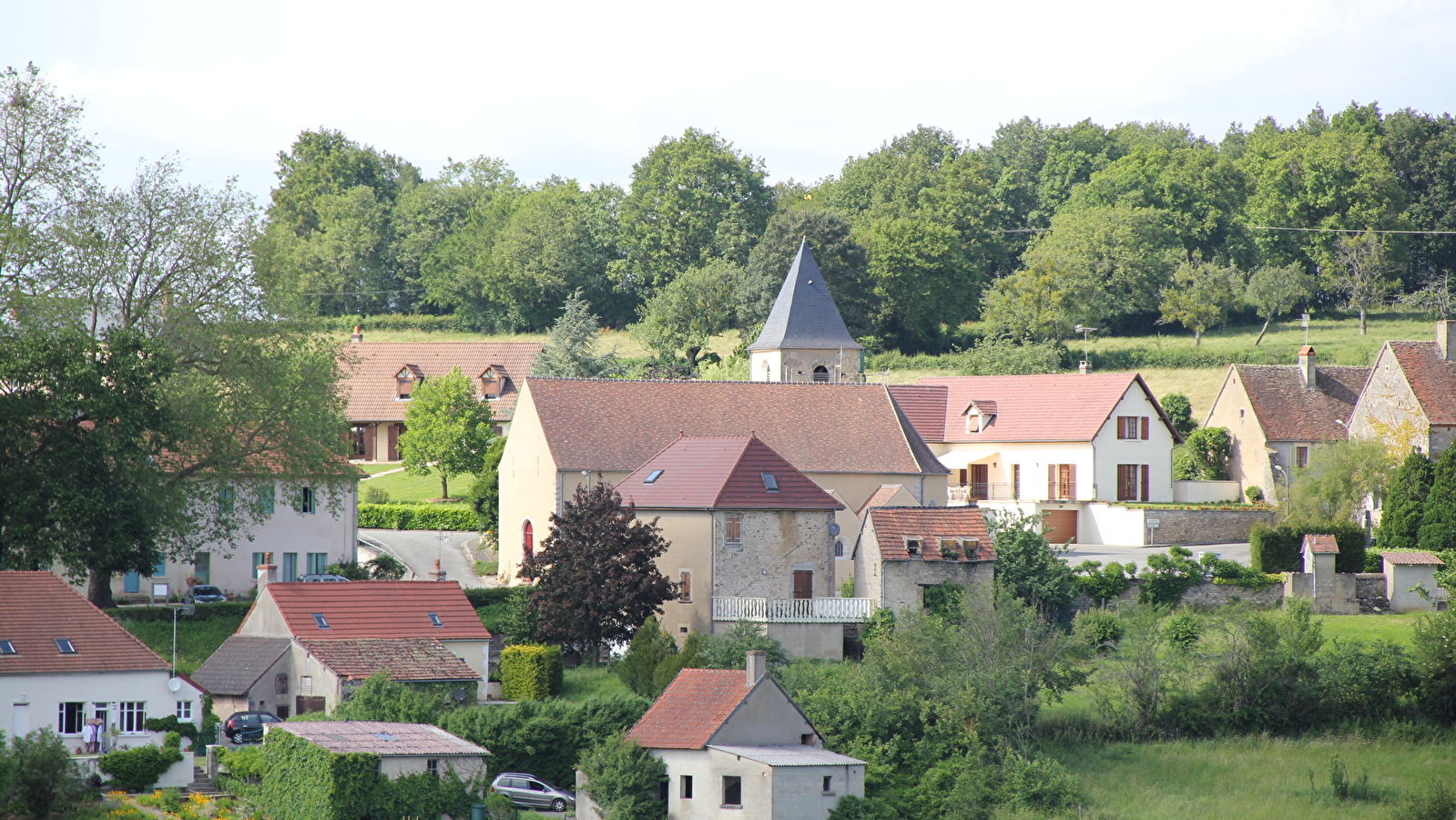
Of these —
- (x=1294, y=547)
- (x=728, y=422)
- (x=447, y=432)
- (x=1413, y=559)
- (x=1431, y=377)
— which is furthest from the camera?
(x=447, y=432)

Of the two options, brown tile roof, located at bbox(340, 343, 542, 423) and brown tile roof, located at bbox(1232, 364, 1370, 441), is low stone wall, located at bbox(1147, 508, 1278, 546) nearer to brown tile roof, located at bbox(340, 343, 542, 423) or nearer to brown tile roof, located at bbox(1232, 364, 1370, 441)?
brown tile roof, located at bbox(1232, 364, 1370, 441)

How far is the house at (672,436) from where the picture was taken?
5144 centimetres

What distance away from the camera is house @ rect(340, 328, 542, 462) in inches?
2980

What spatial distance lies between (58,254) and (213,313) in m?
4.54

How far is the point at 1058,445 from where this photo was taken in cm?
6225

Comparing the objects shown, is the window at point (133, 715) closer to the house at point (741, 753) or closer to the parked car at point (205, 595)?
the house at point (741, 753)

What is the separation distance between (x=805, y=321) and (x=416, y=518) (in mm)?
17185

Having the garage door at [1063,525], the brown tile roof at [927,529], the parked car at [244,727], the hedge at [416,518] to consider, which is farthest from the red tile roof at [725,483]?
the garage door at [1063,525]

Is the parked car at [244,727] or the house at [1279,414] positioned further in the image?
the house at [1279,414]

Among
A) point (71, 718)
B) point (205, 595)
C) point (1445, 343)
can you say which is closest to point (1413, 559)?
point (1445, 343)

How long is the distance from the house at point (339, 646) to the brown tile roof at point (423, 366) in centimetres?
3249

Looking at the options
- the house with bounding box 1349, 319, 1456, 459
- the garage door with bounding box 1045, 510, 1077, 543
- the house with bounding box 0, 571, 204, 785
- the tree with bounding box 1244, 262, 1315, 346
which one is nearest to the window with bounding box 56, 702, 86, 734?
the house with bounding box 0, 571, 204, 785

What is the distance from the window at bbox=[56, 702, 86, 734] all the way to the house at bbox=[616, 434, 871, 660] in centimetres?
1616

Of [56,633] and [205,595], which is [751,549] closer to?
[205,595]
